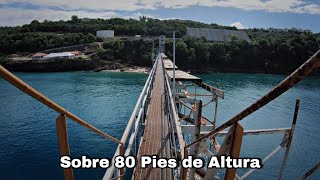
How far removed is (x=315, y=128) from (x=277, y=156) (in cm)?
1049

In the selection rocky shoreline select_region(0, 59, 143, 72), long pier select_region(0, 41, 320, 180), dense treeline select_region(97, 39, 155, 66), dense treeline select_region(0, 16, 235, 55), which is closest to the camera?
long pier select_region(0, 41, 320, 180)

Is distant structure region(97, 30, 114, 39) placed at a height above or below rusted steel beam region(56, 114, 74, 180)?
above

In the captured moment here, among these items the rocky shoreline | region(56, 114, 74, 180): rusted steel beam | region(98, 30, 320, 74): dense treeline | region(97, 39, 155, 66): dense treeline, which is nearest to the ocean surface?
region(56, 114, 74, 180): rusted steel beam

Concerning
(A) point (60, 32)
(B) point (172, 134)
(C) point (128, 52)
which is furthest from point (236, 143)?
(A) point (60, 32)

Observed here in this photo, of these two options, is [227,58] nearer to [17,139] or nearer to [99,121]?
[99,121]

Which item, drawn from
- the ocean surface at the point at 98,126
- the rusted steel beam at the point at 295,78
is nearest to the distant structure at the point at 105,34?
the ocean surface at the point at 98,126

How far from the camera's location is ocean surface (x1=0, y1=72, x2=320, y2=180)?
17.2 m

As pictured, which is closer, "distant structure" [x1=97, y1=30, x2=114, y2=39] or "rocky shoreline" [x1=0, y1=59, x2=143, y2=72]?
"rocky shoreline" [x1=0, y1=59, x2=143, y2=72]

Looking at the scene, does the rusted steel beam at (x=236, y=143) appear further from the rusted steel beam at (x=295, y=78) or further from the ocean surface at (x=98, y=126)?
the ocean surface at (x=98, y=126)

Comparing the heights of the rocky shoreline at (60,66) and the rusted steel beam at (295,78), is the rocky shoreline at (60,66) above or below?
below

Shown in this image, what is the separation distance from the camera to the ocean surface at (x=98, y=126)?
17188 millimetres

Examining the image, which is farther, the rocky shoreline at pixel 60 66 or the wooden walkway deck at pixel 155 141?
the rocky shoreline at pixel 60 66

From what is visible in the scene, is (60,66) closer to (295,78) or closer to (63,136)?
(63,136)

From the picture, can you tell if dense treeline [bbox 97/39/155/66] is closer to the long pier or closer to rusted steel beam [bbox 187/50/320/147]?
the long pier
